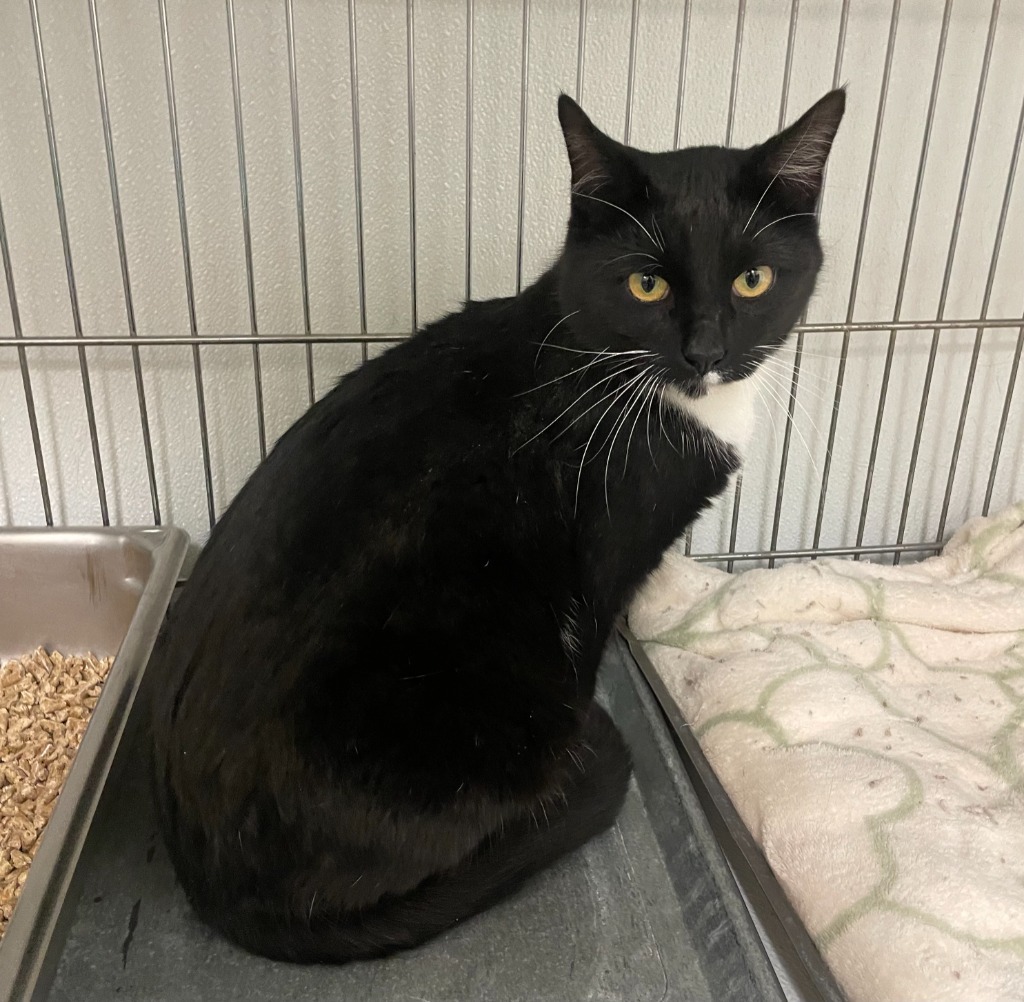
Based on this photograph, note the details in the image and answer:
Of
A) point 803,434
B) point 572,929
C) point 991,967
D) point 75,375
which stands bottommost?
point 572,929

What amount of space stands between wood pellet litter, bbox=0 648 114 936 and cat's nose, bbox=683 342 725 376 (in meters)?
0.79

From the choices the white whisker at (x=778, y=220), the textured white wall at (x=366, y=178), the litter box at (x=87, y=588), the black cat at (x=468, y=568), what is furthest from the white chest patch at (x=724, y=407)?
the litter box at (x=87, y=588)

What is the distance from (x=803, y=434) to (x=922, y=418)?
6.7 inches

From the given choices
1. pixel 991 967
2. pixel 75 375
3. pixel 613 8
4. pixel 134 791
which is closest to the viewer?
pixel 991 967

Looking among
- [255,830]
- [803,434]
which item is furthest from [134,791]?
[803,434]

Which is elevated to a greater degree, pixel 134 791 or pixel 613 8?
pixel 613 8

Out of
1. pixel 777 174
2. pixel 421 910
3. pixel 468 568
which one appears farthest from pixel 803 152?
pixel 421 910

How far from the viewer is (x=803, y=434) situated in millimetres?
1270

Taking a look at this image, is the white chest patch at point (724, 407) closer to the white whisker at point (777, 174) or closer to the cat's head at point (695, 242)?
the cat's head at point (695, 242)

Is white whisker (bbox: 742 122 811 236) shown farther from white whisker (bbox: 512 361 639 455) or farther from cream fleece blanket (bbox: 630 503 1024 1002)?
cream fleece blanket (bbox: 630 503 1024 1002)

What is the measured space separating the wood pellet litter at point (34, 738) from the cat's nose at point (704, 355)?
79cm

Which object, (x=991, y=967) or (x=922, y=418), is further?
(x=922, y=418)

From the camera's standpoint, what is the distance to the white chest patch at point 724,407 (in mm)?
854

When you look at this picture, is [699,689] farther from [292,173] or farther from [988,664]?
[292,173]
